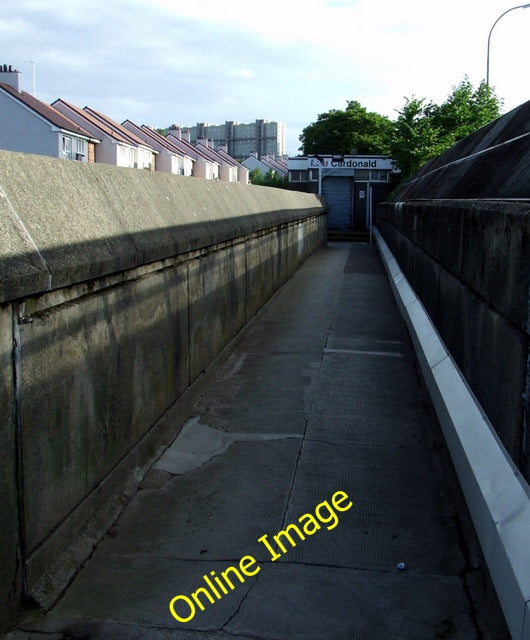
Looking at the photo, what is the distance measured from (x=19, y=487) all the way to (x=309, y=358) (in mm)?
4767

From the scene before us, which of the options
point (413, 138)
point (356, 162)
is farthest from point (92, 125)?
point (413, 138)

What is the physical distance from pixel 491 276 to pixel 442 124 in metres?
37.1

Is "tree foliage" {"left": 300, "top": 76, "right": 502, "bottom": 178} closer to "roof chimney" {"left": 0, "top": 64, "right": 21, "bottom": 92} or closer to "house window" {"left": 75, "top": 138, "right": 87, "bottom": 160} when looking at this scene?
"house window" {"left": 75, "top": 138, "right": 87, "bottom": 160}

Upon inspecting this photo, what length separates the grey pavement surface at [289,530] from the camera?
288 centimetres

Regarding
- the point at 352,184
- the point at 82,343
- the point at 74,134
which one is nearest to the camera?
the point at 82,343

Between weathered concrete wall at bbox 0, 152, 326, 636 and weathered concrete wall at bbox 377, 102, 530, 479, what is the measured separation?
184 centimetres

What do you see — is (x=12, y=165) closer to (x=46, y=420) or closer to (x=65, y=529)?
(x=46, y=420)

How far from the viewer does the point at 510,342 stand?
10.1 feet

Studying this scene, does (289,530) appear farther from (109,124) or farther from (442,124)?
(109,124)

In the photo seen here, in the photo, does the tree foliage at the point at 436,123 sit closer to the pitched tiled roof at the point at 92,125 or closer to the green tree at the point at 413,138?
the green tree at the point at 413,138

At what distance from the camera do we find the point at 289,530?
3.64 m

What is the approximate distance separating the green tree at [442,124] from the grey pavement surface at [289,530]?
107 feet

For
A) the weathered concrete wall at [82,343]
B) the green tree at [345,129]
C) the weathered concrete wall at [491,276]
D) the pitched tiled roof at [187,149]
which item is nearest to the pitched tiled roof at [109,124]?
the pitched tiled roof at [187,149]

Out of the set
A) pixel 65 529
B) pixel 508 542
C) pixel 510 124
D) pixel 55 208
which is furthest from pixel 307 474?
pixel 510 124
